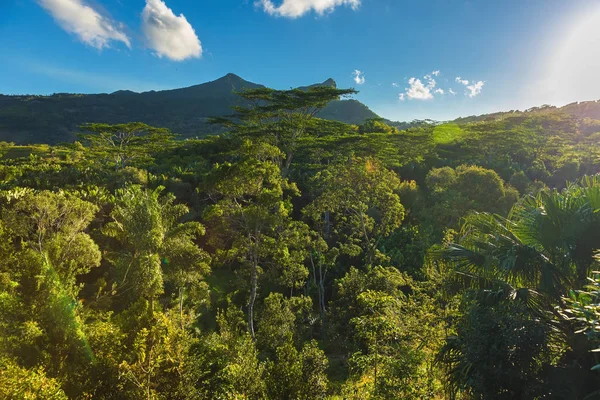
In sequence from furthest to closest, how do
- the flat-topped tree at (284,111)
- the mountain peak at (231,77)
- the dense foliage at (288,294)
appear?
the mountain peak at (231,77), the flat-topped tree at (284,111), the dense foliage at (288,294)

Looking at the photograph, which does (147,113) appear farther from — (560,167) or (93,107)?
(560,167)

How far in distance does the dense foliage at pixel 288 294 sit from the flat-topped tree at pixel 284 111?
0.55 meters

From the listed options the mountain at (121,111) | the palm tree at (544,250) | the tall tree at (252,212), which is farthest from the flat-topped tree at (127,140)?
the mountain at (121,111)

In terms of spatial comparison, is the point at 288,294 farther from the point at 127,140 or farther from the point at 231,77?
the point at 231,77

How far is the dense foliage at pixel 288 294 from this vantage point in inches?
209

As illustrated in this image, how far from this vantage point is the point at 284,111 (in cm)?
2623

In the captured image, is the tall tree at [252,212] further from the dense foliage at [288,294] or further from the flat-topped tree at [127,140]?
the flat-topped tree at [127,140]

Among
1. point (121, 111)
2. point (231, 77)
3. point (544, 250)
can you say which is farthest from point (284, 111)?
point (231, 77)

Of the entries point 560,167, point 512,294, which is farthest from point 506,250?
point 560,167

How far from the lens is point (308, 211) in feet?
54.9

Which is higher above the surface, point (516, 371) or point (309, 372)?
point (516, 371)

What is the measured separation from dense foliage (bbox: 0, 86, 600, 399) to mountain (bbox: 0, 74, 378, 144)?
2903 inches

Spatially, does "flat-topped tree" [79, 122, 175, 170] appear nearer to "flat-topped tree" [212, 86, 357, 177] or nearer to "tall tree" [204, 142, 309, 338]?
"flat-topped tree" [212, 86, 357, 177]

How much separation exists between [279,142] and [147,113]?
123m
